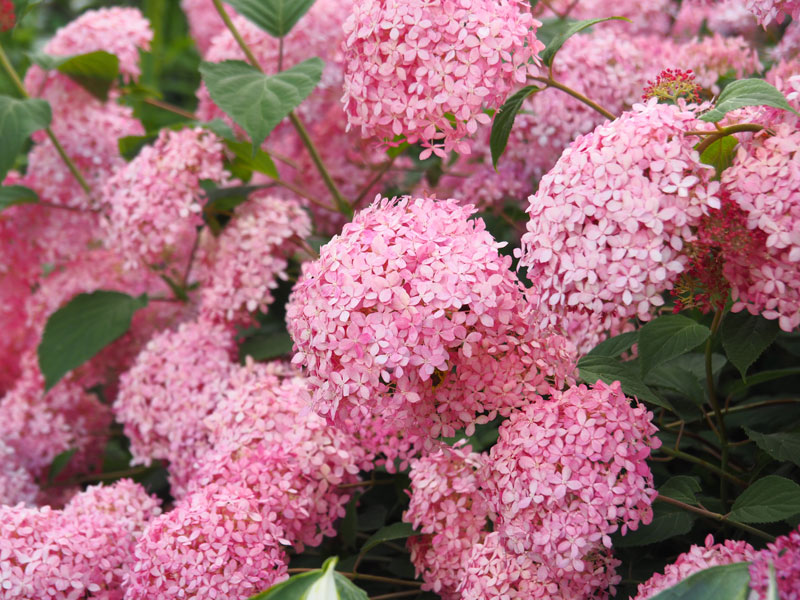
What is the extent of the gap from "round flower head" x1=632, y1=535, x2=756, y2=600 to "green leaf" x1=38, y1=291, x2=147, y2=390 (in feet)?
3.24

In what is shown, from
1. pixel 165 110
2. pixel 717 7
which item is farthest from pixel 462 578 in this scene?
pixel 717 7

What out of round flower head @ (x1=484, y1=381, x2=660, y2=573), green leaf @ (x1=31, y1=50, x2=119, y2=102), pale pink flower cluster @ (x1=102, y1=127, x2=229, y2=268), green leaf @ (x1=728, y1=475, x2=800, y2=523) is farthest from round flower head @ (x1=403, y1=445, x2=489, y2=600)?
green leaf @ (x1=31, y1=50, x2=119, y2=102)

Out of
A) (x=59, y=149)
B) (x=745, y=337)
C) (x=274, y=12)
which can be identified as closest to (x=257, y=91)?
(x=274, y=12)

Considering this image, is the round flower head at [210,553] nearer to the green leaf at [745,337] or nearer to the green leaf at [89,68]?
the green leaf at [745,337]

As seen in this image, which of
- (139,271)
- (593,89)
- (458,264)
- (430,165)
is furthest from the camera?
(430,165)

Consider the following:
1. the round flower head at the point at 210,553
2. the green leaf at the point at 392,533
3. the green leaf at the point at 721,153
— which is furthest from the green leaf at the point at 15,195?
the green leaf at the point at 721,153

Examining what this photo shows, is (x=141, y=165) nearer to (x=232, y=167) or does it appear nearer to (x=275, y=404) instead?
(x=232, y=167)

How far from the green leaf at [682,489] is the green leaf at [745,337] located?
12 cm

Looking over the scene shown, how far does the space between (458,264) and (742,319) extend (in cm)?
28

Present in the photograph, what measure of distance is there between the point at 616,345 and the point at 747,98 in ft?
0.92

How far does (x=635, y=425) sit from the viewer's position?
0.72 m

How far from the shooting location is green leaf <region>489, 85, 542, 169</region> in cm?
87

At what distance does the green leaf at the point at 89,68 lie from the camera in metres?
1.42

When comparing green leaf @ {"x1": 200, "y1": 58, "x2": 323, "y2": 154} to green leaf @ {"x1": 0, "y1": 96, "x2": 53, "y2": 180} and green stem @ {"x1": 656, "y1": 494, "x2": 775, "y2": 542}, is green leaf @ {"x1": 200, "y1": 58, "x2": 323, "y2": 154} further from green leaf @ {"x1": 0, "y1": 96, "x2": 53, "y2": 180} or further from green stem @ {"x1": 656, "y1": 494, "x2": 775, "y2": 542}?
green stem @ {"x1": 656, "y1": 494, "x2": 775, "y2": 542}
